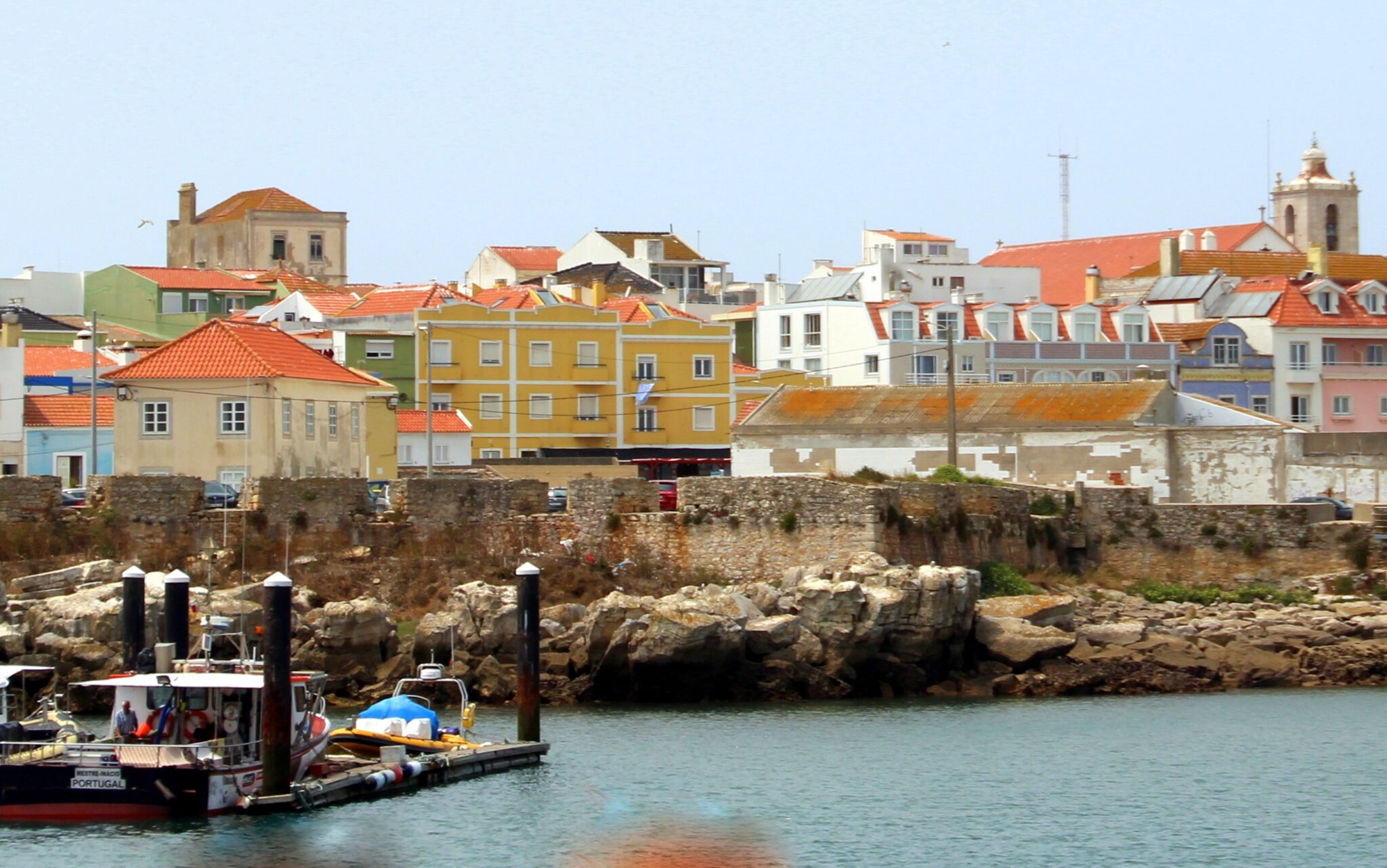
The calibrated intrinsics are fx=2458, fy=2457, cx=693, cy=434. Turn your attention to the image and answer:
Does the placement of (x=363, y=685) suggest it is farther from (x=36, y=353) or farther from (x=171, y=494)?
(x=36, y=353)

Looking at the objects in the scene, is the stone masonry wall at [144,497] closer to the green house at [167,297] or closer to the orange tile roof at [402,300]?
the orange tile roof at [402,300]

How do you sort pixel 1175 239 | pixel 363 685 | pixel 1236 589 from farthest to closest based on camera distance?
1. pixel 1175 239
2. pixel 1236 589
3. pixel 363 685

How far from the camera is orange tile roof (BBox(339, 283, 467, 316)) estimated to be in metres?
75.2

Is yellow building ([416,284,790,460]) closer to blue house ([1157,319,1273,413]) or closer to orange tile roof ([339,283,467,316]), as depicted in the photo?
orange tile roof ([339,283,467,316])

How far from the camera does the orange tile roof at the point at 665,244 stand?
4033 inches

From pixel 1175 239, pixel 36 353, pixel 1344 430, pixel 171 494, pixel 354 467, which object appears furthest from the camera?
pixel 1175 239

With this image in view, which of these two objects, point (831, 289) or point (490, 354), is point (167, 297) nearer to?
point (490, 354)

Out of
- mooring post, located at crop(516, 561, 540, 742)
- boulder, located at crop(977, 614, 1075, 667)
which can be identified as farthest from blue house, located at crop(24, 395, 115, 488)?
mooring post, located at crop(516, 561, 540, 742)

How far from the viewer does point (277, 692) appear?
3105 cm

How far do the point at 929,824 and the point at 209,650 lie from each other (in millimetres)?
10049

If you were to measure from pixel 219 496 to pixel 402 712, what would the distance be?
15.4 metres

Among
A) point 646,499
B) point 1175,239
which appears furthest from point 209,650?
point 1175,239

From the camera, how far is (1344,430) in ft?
263

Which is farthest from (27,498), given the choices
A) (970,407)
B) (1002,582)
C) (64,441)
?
(970,407)
